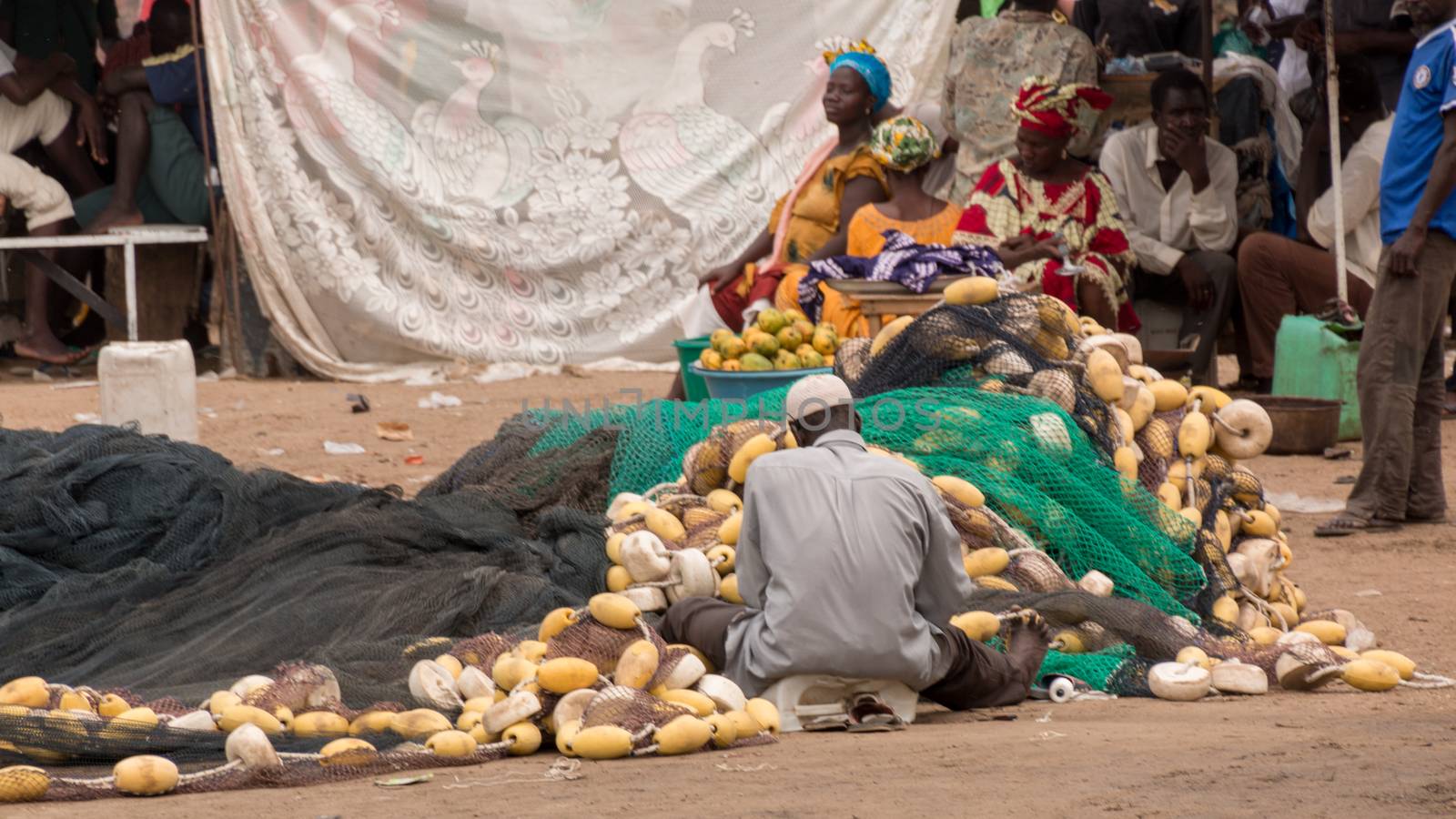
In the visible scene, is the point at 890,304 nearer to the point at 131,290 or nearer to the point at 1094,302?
the point at 1094,302

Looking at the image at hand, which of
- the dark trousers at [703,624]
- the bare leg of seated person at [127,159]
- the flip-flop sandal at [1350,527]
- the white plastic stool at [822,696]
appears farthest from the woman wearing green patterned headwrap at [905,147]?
the bare leg of seated person at [127,159]

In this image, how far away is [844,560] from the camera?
420cm

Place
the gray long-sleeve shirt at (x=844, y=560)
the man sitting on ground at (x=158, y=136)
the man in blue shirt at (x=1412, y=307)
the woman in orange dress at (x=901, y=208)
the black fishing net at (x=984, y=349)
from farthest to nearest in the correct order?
1. the man sitting on ground at (x=158, y=136)
2. the woman in orange dress at (x=901, y=208)
3. the man in blue shirt at (x=1412, y=307)
4. the black fishing net at (x=984, y=349)
5. the gray long-sleeve shirt at (x=844, y=560)

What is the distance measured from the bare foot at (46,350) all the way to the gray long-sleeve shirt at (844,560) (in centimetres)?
908

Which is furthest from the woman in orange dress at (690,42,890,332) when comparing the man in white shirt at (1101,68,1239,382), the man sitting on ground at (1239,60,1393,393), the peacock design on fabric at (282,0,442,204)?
the peacock design on fabric at (282,0,442,204)

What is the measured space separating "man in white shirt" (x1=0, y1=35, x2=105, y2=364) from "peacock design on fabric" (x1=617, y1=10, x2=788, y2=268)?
3692 millimetres

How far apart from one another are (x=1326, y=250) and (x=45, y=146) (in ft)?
27.2

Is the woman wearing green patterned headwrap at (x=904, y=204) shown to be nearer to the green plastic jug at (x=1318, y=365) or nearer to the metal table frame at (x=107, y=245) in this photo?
the green plastic jug at (x=1318, y=365)

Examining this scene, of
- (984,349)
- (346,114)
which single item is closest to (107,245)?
(346,114)

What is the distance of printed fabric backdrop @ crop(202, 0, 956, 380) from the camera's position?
11.7m

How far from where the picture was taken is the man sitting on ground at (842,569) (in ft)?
13.8

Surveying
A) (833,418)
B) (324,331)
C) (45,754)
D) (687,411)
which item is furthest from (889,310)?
(324,331)

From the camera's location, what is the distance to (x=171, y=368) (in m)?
8.50

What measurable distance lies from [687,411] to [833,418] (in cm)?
208
